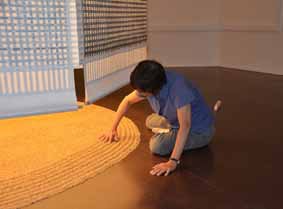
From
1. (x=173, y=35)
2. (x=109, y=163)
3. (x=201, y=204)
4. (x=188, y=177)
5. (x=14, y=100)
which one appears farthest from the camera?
(x=173, y=35)

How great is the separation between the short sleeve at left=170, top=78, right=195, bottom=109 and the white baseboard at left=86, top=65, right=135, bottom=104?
3.69 feet

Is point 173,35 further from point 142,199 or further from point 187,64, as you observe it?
point 142,199

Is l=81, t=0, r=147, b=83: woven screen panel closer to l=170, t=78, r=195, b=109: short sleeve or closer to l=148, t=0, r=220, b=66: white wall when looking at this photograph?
l=148, t=0, r=220, b=66: white wall

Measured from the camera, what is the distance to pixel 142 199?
1160 millimetres

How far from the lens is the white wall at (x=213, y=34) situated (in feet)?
11.9

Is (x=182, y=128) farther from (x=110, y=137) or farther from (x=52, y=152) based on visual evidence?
(x=52, y=152)

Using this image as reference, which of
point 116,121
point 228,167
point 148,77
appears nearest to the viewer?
point 148,77

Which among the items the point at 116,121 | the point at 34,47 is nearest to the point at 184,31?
the point at 34,47

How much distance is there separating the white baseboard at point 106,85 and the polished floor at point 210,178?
1.52ft

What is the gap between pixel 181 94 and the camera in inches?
53.3

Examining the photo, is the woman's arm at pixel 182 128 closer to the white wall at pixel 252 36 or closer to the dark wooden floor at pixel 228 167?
the dark wooden floor at pixel 228 167

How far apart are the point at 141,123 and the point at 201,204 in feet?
2.90

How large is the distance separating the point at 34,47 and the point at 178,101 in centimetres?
114

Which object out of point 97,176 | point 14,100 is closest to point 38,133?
point 14,100
